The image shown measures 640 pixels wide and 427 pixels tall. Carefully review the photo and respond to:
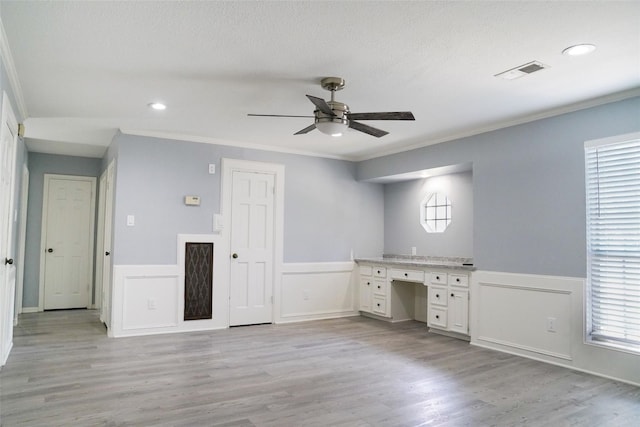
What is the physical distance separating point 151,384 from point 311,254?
3.20 m

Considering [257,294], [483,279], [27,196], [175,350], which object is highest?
[27,196]

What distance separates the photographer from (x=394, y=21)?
2.44 m

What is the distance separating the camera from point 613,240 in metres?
3.66

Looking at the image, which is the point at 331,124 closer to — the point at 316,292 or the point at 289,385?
the point at 289,385

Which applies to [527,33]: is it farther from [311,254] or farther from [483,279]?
[311,254]

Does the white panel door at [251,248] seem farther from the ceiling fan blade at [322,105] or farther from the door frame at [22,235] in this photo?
the door frame at [22,235]

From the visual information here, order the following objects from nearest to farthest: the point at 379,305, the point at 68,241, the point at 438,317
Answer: the point at 438,317
the point at 379,305
the point at 68,241

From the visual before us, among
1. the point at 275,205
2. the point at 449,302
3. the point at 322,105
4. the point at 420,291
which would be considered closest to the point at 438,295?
the point at 449,302

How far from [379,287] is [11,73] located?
474 cm

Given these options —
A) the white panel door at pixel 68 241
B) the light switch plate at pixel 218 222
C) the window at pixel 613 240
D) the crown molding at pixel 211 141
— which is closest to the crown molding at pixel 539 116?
the window at pixel 613 240

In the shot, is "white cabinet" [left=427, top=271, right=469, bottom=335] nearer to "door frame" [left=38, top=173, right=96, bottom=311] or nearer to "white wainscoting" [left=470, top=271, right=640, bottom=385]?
"white wainscoting" [left=470, top=271, right=640, bottom=385]

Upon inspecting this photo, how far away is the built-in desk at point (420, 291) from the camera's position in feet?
16.1

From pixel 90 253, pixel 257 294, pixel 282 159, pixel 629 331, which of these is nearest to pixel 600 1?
pixel 629 331

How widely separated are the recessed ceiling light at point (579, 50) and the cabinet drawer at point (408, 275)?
10.3ft
